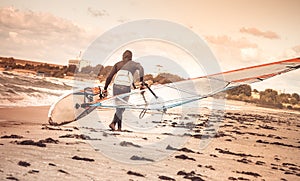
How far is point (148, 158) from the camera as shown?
8.14 ft

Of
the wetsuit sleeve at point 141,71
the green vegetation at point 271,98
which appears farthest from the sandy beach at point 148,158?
the wetsuit sleeve at point 141,71

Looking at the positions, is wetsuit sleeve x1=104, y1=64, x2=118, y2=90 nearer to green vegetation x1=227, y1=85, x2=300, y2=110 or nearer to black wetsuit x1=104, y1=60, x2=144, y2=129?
black wetsuit x1=104, y1=60, x2=144, y2=129

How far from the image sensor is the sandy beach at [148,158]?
2191 millimetres

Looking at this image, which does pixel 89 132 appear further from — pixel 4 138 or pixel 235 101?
pixel 235 101

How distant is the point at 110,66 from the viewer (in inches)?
95.4

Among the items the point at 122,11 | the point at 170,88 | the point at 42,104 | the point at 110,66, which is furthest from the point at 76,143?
the point at 122,11

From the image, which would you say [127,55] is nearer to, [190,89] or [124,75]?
[124,75]

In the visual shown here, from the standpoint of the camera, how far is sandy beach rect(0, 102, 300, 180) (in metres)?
2.19

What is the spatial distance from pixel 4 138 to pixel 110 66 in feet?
2.69

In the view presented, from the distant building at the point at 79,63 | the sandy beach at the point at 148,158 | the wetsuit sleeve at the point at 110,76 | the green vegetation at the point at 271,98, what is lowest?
the sandy beach at the point at 148,158

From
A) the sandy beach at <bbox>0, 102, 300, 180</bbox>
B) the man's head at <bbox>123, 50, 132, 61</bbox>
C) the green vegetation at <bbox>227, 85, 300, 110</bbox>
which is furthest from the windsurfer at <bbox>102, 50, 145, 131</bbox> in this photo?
the green vegetation at <bbox>227, 85, 300, 110</bbox>

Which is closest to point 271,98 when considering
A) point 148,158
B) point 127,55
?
point 148,158

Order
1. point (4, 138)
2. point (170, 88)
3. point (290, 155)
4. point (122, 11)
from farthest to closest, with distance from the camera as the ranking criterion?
point (290, 155) → point (122, 11) → point (170, 88) → point (4, 138)

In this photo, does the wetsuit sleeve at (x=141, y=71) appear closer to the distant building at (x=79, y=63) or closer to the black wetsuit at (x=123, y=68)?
the black wetsuit at (x=123, y=68)
